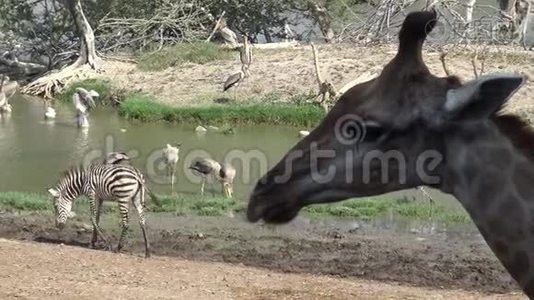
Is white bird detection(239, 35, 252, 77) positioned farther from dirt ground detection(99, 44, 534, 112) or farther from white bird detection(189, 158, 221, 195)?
white bird detection(189, 158, 221, 195)

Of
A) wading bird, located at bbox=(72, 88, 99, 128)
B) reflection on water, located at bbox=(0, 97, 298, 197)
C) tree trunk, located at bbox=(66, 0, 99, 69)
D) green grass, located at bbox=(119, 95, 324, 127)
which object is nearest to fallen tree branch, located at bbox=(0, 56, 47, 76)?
tree trunk, located at bbox=(66, 0, 99, 69)

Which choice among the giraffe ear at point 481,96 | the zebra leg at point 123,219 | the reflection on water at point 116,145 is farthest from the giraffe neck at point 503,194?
the reflection on water at point 116,145

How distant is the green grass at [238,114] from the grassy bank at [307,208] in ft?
31.1

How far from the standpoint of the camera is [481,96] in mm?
3889

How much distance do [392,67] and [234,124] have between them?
851 inches

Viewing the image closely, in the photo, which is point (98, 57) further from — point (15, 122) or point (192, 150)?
point (192, 150)

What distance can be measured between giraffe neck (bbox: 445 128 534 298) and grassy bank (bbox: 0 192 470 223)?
37.5 ft

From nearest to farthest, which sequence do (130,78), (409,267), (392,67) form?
(392,67) < (409,267) < (130,78)

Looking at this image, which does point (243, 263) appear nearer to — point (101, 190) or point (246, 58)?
point (101, 190)

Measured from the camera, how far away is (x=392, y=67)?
431 cm

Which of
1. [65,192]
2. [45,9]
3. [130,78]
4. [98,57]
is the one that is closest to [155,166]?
[65,192]

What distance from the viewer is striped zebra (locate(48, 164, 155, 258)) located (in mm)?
13461

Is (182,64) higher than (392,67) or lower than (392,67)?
higher

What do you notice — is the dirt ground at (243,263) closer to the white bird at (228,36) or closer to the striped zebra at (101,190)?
the striped zebra at (101,190)
